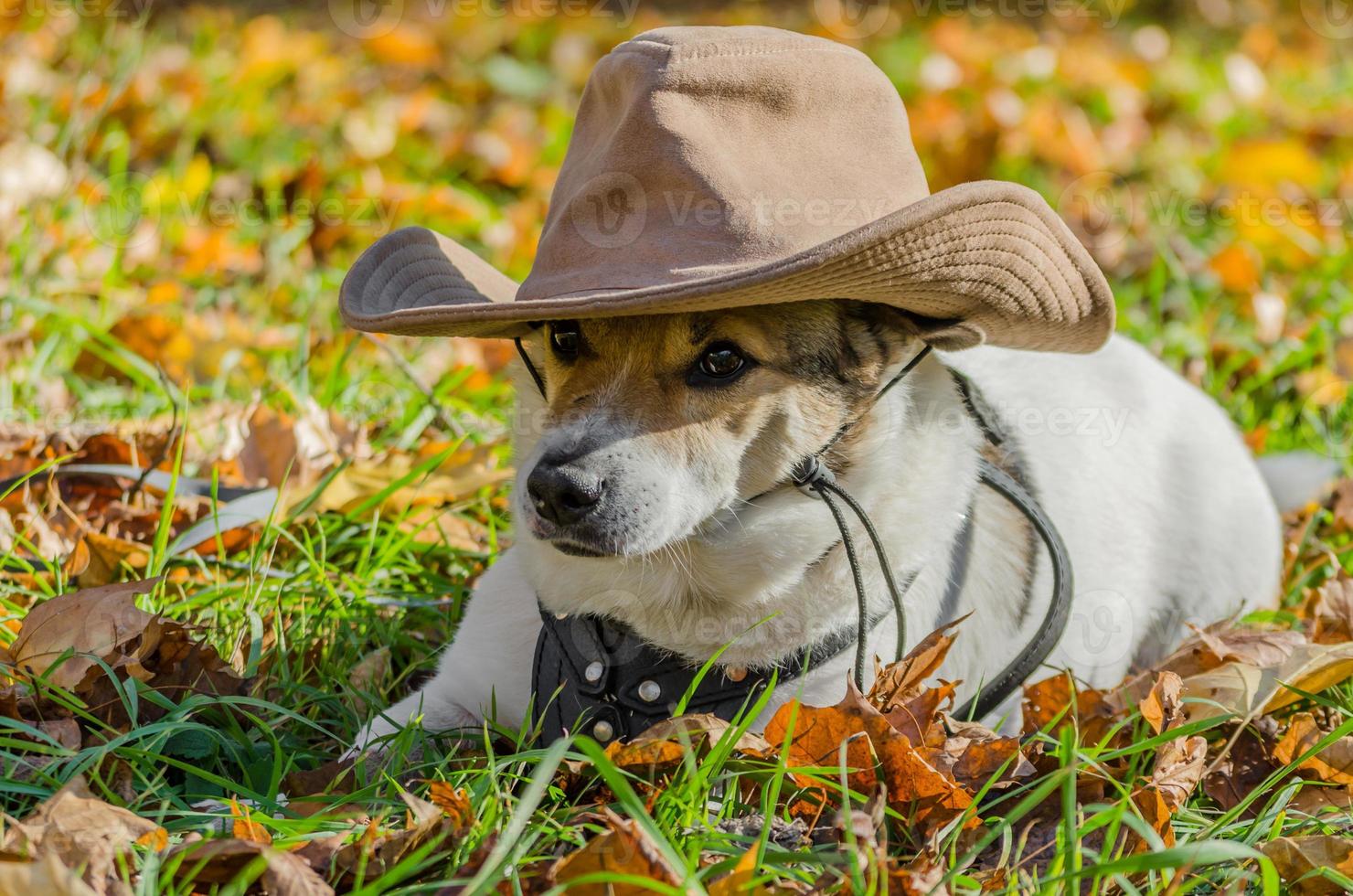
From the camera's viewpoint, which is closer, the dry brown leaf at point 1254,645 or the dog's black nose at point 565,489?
the dog's black nose at point 565,489

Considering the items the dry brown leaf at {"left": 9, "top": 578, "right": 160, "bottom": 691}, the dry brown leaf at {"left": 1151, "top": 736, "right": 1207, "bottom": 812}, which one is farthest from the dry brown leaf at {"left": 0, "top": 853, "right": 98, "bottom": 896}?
the dry brown leaf at {"left": 1151, "top": 736, "right": 1207, "bottom": 812}

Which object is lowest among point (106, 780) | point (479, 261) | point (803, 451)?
point (106, 780)

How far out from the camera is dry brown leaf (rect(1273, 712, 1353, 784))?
2.22 meters

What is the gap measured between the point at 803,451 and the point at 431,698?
833mm

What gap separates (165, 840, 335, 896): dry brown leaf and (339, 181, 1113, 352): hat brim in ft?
2.81

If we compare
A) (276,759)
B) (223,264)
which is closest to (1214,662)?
(276,759)

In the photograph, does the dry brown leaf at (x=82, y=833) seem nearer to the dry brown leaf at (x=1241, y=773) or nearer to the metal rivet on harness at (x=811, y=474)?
the metal rivet on harness at (x=811, y=474)

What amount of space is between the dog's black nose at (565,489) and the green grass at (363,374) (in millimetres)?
387

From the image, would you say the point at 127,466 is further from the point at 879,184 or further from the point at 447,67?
the point at 447,67

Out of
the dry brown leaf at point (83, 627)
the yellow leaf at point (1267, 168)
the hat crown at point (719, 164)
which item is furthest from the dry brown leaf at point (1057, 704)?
the yellow leaf at point (1267, 168)

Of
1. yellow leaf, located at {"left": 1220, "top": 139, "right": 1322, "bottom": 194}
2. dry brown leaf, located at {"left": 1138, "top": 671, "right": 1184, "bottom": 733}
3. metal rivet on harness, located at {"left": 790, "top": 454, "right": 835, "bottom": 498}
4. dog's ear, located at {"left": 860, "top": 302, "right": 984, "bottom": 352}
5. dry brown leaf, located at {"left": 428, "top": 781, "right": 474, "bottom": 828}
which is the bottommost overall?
yellow leaf, located at {"left": 1220, "top": 139, "right": 1322, "bottom": 194}

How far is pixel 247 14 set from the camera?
8.02 metres

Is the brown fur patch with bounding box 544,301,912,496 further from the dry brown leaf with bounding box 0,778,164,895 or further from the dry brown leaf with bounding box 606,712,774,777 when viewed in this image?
the dry brown leaf with bounding box 0,778,164,895

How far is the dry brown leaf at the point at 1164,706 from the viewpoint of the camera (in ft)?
7.20
